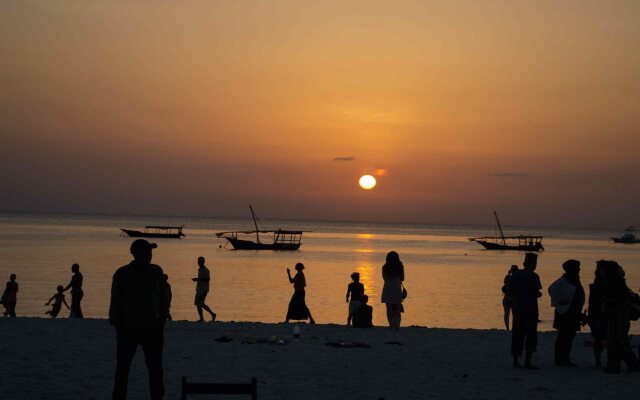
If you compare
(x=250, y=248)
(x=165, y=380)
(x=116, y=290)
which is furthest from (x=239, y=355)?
(x=250, y=248)

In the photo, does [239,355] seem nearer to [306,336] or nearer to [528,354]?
[306,336]

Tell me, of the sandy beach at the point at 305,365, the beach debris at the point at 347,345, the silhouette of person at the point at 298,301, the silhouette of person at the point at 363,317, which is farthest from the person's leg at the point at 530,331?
the silhouette of person at the point at 298,301

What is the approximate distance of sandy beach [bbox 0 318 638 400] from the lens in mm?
11578

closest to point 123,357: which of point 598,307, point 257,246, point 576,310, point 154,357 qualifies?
point 154,357

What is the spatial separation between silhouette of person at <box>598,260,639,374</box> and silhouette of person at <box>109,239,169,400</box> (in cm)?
765

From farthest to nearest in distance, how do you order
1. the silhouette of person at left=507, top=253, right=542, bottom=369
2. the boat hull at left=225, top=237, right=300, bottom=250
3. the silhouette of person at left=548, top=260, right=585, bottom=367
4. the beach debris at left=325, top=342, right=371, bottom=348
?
the boat hull at left=225, top=237, right=300, bottom=250 → the beach debris at left=325, top=342, right=371, bottom=348 → the silhouette of person at left=548, top=260, right=585, bottom=367 → the silhouette of person at left=507, top=253, right=542, bottom=369

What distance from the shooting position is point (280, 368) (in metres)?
13.5

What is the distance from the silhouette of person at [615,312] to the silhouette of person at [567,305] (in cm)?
56

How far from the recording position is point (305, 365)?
1385 cm

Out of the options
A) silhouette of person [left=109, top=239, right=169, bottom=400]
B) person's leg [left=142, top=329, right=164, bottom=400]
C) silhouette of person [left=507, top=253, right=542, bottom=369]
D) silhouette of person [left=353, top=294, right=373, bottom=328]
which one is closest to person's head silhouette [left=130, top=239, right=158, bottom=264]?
silhouette of person [left=109, top=239, right=169, bottom=400]

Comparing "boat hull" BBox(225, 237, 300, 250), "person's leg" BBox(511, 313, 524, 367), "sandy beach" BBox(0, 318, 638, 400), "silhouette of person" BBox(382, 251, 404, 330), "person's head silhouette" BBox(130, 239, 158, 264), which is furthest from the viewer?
"boat hull" BBox(225, 237, 300, 250)

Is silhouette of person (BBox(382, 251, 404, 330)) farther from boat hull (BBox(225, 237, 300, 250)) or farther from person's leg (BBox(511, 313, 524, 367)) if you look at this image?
boat hull (BBox(225, 237, 300, 250))

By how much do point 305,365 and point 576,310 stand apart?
15.6 ft

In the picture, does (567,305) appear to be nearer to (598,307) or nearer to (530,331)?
(598,307)
